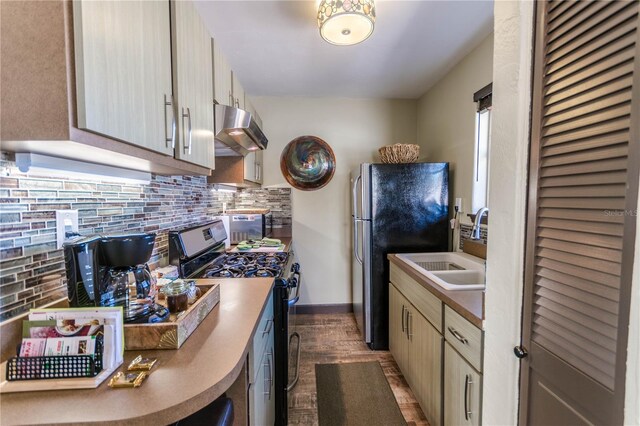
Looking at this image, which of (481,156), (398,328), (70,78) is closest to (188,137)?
(70,78)

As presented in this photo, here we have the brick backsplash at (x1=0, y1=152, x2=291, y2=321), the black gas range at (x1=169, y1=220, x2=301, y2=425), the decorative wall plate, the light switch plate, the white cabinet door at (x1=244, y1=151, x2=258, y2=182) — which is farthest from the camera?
the decorative wall plate

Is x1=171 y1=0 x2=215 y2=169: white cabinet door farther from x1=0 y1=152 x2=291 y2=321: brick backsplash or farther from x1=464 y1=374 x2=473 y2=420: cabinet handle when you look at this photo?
x1=464 y1=374 x2=473 y2=420: cabinet handle

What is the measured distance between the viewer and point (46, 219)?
92 centimetres

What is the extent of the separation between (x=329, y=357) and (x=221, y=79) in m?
2.30

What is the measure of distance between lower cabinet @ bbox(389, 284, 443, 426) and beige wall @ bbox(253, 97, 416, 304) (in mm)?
1063

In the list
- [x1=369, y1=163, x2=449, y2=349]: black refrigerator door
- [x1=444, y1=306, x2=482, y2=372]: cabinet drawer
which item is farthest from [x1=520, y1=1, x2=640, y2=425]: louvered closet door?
[x1=369, y1=163, x2=449, y2=349]: black refrigerator door

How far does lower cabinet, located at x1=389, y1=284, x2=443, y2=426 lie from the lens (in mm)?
1510

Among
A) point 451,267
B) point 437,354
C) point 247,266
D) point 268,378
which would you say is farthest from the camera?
point 451,267

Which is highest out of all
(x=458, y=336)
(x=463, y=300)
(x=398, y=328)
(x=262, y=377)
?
(x=463, y=300)

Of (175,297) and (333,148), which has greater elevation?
(333,148)

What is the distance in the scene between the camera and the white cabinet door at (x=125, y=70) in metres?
0.67

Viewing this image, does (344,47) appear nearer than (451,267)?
Yes

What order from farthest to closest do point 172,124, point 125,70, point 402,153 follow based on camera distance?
point 402,153 < point 172,124 < point 125,70

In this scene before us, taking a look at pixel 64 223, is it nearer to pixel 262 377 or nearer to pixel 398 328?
pixel 262 377
